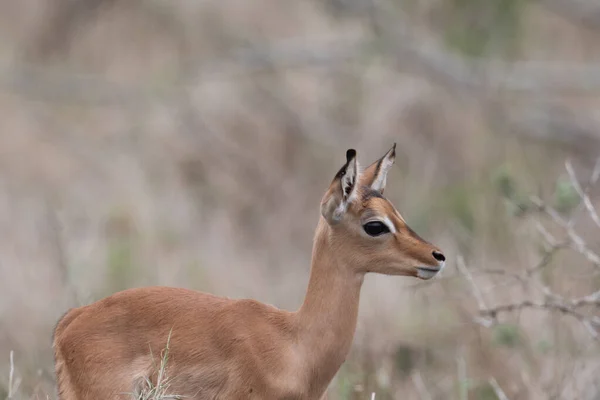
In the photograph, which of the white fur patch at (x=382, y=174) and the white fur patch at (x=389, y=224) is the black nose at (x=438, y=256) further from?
the white fur patch at (x=382, y=174)

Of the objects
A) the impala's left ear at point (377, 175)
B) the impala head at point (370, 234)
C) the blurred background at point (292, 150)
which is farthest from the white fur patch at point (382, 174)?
the blurred background at point (292, 150)

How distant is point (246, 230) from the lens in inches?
487

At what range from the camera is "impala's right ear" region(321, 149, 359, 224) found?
501 cm

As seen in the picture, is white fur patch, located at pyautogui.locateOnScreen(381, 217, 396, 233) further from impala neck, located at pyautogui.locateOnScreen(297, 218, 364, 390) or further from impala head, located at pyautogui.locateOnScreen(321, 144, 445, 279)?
impala neck, located at pyautogui.locateOnScreen(297, 218, 364, 390)

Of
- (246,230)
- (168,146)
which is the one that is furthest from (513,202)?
(168,146)

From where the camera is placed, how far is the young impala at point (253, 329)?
4.95 m

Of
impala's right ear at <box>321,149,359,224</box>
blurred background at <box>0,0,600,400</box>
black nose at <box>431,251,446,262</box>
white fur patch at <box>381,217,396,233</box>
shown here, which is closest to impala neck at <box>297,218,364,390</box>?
impala's right ear at <box>321,149,359,224</box>

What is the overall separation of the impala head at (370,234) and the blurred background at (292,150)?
2.76 m

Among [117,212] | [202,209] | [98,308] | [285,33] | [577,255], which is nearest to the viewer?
[98,308]

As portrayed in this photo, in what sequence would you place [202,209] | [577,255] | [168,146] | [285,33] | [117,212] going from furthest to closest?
[285,33] → [168,146] → [202,209] → [117,212] → [577,255]

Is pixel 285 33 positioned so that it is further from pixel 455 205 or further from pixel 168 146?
pixel 455 205

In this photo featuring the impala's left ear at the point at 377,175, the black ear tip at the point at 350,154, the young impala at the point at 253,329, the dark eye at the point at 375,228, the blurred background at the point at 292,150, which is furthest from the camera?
the blurred background at the point at 292,150

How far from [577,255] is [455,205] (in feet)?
5.14

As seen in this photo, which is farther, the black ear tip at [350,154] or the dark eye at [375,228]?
the dark eye at [375,228]
